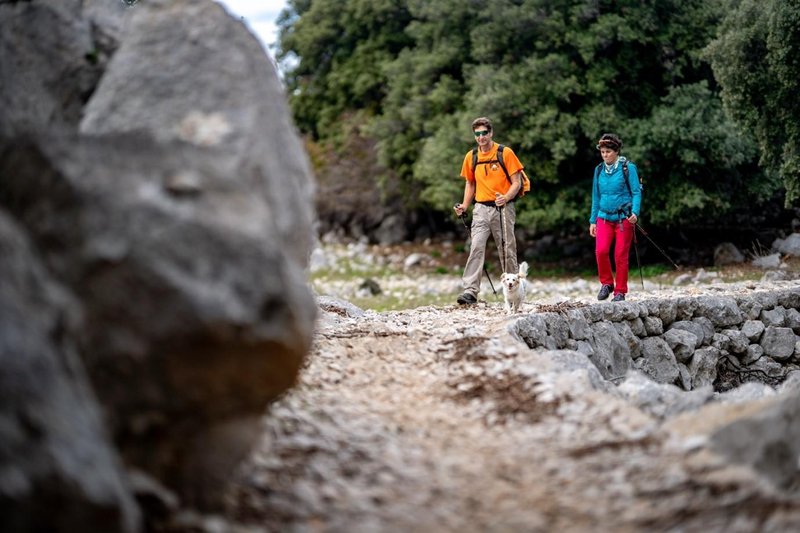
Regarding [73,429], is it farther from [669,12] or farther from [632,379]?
[669,12]

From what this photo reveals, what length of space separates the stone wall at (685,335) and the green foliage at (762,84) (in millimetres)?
4080

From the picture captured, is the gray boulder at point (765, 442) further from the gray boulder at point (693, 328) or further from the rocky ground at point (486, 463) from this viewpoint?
the gray boulder at point (693, 328)

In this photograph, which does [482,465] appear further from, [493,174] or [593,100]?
[593,100]

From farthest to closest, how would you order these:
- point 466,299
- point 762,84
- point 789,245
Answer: point 789,245
point 762,84
point 466,299

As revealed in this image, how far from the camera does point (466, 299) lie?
1357cm

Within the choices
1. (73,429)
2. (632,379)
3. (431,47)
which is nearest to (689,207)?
(431,47)

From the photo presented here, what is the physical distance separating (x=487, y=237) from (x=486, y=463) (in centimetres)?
794

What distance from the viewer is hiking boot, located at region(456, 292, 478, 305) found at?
44.4 feet

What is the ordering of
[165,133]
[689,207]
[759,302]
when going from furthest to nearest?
[689,207] < [759,302] < [165,133]

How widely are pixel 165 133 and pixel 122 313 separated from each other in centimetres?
144

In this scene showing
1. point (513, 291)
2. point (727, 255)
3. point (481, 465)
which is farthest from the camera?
point (727, 255)

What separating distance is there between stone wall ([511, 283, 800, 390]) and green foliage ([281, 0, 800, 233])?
536cm

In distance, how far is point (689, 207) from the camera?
72.8 feet

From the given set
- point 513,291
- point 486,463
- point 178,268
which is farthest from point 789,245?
point 178,268
